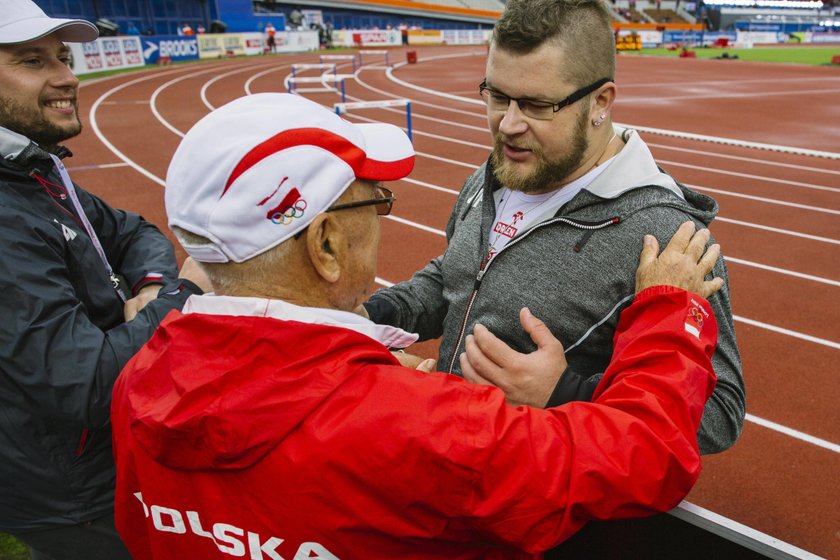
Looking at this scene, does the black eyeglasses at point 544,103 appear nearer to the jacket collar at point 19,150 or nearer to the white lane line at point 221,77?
the jacket collar at point 19,150

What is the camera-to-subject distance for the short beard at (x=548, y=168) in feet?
6.38

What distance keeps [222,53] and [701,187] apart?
104ft

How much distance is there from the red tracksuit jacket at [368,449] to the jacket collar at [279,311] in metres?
0.05

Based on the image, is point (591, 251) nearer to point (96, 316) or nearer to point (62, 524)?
point (96, 316)

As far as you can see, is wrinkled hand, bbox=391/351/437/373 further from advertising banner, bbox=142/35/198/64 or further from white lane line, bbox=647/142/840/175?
advertising banner, bbox=142/35/198/64

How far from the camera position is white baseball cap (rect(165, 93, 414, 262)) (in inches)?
46.8

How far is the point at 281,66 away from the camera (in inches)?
1139

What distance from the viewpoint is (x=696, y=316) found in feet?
4.47

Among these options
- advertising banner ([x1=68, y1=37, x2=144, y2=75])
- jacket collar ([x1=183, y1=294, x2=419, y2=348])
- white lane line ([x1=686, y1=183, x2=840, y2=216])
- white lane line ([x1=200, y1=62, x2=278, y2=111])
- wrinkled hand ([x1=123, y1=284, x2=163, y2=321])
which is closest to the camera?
jacket collar ([x1=183, y1=294, x2=419, y2=348])

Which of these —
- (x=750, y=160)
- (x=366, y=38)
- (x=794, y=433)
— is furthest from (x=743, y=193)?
(x=366, y=38)

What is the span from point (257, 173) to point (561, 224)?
1.03 metres

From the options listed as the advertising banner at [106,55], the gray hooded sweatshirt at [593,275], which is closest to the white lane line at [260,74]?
the advertising banner at [106,55]

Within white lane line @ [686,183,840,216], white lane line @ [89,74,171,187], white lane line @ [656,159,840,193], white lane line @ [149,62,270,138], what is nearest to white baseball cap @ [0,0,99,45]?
white lane line @ [89,74,171,187]

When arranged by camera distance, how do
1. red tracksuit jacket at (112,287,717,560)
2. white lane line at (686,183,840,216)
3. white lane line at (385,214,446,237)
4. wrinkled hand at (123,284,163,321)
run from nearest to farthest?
1. red tracksuit jacket at (112,287,717,560)
2. wrinkled hand at (123,284,163,321)
3. white lane line at (385,214,446,237)
4. white lane line at (686,183,840,216)
